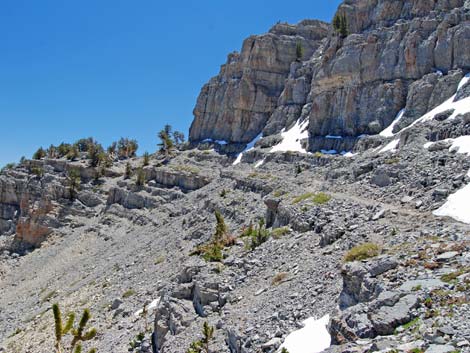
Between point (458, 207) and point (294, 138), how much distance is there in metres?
55.2

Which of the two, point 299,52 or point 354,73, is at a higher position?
point 299,52

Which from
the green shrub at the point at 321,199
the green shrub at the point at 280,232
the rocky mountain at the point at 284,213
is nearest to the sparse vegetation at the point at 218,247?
the rocky mountain at the point at 284,213

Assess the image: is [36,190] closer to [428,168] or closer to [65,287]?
[65,287]

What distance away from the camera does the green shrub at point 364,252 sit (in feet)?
59.8

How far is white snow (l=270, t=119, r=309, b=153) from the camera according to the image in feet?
240

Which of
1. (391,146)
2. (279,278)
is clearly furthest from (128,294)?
(391,146)

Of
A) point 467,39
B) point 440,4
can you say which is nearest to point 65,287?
point 467,39

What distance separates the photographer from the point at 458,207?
72.2ft

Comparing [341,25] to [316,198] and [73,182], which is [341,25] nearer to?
[316,198]

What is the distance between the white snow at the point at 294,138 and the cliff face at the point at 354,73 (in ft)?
6.82

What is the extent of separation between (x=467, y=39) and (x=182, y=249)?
4128 centimetres

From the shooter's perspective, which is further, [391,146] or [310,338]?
[391,146]

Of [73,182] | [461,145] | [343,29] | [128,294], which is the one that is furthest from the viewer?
[73,182]

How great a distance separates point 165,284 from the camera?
33750mm
